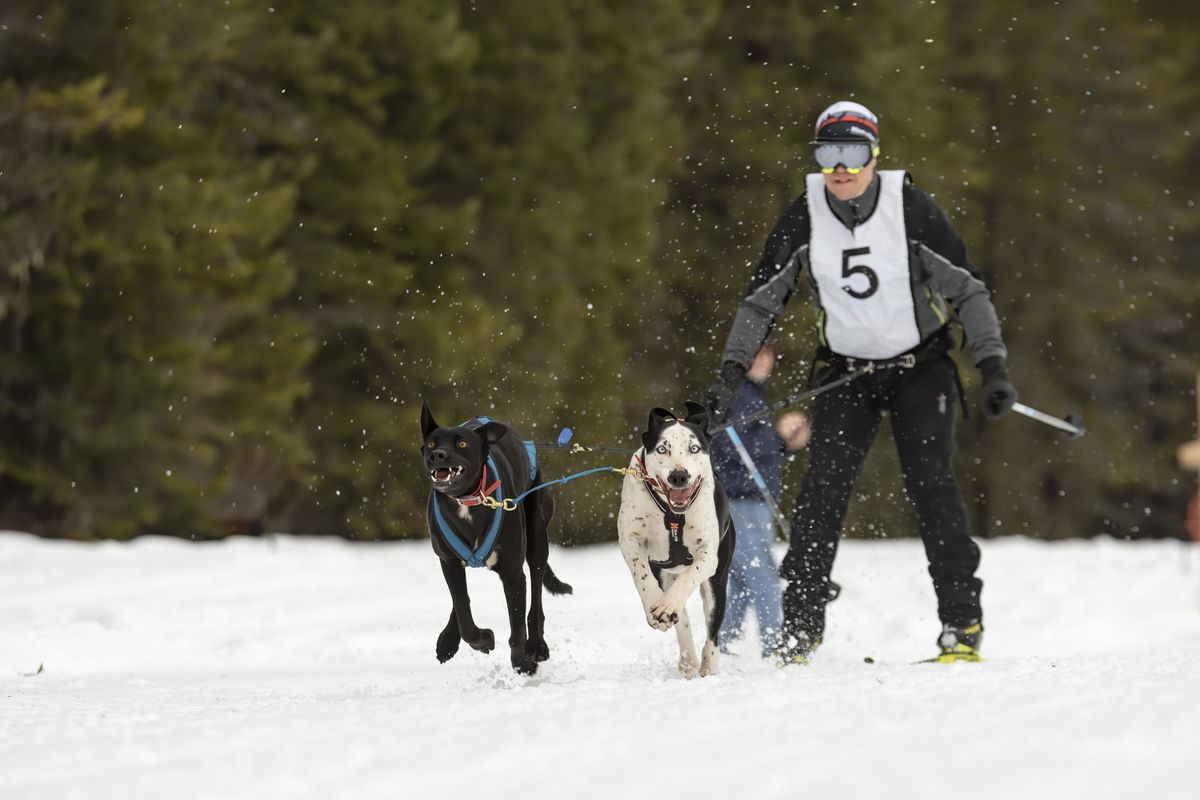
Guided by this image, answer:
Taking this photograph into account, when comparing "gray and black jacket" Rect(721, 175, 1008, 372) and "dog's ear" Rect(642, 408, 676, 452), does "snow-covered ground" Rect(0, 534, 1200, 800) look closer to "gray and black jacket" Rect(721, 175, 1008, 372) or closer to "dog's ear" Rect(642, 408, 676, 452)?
"dog's ear" Rect(642, 408, 676, 452)

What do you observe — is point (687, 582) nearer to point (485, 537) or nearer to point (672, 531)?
point (672, 531)

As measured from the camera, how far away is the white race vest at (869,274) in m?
6.02

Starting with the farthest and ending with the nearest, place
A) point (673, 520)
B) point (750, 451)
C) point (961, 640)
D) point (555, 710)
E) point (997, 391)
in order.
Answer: point (750, 451) → point (961, 640) → point (997, 391) → point (673, 520) → point (555, 710)

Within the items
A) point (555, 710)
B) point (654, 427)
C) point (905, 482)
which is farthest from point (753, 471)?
point (555, 710)

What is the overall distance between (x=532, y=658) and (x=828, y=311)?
167cm

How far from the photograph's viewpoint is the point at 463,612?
5.58 metres

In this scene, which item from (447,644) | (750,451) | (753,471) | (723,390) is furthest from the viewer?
(750,451)

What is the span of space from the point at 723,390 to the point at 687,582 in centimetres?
91

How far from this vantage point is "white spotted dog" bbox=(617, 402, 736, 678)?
541cm

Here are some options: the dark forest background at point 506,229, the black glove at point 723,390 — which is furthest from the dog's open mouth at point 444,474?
the dark forest background at point 506,229

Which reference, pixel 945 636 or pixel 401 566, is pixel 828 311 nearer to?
pixel 945 636

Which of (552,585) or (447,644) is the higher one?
(552,585)

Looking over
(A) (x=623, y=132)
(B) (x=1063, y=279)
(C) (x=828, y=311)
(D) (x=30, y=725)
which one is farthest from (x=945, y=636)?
(B) (x=1063, y=279)

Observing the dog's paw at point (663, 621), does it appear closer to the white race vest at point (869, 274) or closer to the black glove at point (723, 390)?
the black glove at point (723, 390)
